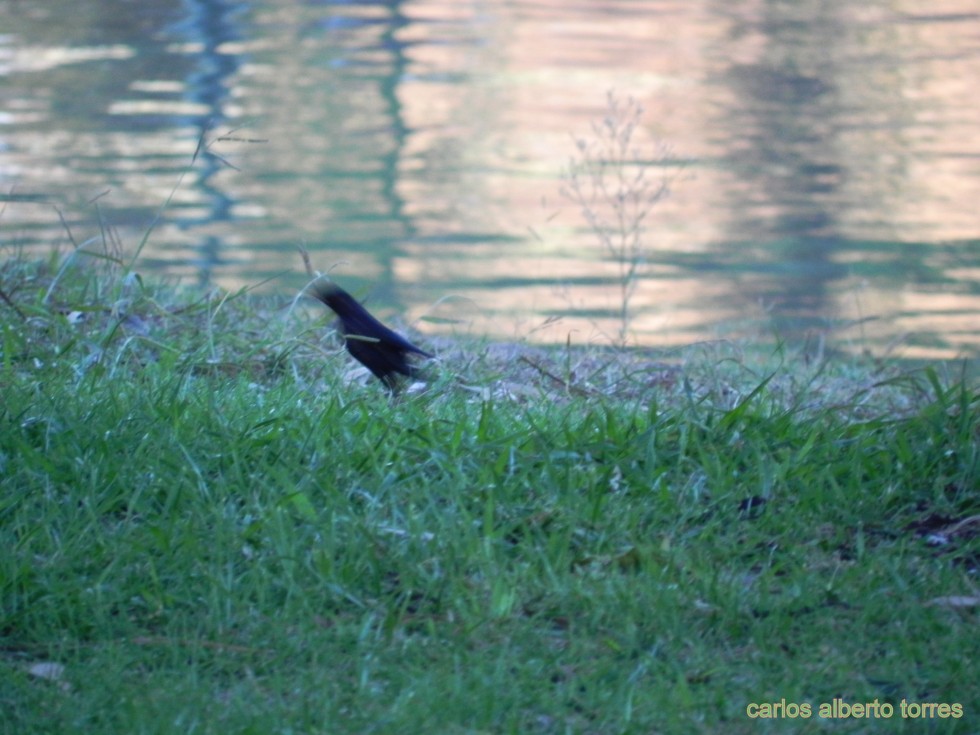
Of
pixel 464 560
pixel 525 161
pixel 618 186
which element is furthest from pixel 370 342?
pixel 525 161

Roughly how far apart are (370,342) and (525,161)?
8037 millimetres

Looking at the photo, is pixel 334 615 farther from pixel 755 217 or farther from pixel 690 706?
pixel 755 217

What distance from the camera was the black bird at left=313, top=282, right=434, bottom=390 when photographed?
4.50 m

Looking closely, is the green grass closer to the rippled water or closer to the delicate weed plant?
the rippled water

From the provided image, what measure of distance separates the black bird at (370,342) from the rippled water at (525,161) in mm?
621

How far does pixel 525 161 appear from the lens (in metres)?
12.3

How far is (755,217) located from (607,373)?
19.6 ft

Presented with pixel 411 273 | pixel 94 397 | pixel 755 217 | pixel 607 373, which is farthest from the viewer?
pixel 755 217

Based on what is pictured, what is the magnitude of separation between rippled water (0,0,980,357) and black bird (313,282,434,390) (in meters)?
0.62

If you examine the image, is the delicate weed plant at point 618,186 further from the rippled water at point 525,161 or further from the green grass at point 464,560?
the green grass at point 464,560

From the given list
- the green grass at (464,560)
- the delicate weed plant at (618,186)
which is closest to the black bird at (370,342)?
the green grass at (464,560)

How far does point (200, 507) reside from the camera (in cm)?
331

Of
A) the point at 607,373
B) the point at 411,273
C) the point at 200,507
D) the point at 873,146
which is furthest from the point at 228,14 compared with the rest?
the point at 200,507

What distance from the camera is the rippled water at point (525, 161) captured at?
28.6ft
